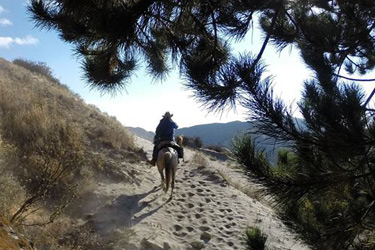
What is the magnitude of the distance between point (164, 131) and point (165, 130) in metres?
0.05

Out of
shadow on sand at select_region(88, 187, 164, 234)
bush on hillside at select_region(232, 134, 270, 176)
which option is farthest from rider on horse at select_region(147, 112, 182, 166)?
bush on hillside at select_region(232, 134, 270, 176)

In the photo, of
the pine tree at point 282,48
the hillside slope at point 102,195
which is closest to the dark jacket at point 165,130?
the hillside slope at point 102,195

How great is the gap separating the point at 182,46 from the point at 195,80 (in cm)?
157

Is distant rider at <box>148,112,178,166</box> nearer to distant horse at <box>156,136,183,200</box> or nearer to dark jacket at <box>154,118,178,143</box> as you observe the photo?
dark jacket at <box>154,118,178,143</box>

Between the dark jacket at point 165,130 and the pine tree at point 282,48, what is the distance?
558cm

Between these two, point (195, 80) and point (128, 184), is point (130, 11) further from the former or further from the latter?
point (128, 184)

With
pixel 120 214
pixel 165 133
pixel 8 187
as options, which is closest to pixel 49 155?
pixel 8 187

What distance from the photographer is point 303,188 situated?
335cm

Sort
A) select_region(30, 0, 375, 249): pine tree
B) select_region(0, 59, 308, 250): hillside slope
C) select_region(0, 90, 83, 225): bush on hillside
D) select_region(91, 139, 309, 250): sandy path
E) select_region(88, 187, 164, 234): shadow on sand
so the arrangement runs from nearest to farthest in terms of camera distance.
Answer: select_region(30, 0, 375, 249): pine tree < select_region(0, 59, 308, 250): hillside slope < select_region(88, 187, 164, 234): shadow on sand < select_region(91, 139, 309, 250): sandy path < select_region(0, 90, 83, 225): bush on hillside

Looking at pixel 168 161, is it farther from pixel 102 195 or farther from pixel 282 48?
pixel 282 48

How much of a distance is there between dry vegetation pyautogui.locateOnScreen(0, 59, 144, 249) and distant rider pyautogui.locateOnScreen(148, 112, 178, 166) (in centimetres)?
115

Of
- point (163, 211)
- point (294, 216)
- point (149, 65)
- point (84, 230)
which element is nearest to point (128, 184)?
point (163, 211)

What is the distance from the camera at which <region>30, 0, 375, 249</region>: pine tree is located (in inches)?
114

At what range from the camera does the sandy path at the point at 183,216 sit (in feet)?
26.9
